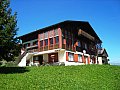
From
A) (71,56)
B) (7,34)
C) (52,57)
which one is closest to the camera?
(7,34)

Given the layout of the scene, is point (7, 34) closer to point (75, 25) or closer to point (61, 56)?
point (61, 56)

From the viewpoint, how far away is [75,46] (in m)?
42.2

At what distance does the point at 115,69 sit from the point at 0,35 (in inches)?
668

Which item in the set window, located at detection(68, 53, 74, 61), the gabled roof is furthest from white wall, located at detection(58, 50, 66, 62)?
the gabled roof

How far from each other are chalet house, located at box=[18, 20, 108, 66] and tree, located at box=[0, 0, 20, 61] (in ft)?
44.1

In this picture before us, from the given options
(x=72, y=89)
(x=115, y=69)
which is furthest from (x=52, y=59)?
(x=72, y=89)

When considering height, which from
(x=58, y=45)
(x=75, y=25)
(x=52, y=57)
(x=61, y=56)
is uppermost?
(x=75, y=25)

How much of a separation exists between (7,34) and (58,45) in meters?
15.3

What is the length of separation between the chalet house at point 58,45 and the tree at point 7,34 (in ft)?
44.1

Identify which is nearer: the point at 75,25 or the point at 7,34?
the point at 7,34

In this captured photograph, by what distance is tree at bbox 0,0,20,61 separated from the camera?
23438 mm

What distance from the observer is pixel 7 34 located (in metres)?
23.7

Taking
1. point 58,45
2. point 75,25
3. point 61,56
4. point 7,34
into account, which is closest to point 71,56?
point 61,56

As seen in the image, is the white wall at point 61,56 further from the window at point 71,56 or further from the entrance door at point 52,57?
the window at point 71,56
